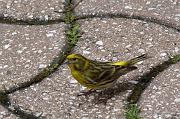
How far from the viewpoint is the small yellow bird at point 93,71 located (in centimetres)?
260

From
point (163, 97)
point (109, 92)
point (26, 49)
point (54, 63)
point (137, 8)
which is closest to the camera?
point (163, 97)

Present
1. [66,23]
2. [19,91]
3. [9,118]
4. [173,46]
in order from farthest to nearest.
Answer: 1. [66,23]
2. [173,46]
3. [19,91]
4. [9,118]

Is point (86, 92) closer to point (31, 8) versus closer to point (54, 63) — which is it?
point (54, 63)

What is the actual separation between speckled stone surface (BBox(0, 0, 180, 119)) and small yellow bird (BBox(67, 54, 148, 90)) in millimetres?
83

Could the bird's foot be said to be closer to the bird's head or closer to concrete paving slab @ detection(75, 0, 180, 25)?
the bird's head

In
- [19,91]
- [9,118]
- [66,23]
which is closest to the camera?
[9,118]

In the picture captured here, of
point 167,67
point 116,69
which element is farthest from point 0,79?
point 167,67

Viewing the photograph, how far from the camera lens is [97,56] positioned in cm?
289

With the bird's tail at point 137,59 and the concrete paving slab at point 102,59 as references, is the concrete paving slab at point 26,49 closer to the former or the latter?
the concrete paving slab at point 102,59

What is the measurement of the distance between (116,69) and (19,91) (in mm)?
450

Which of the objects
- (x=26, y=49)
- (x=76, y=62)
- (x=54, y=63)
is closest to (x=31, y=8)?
(x=26, y=49)

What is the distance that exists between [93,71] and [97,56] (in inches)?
11.4

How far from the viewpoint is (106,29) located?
10.1ft

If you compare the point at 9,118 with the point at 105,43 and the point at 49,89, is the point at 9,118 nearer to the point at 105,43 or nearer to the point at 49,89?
the point at 49,89
